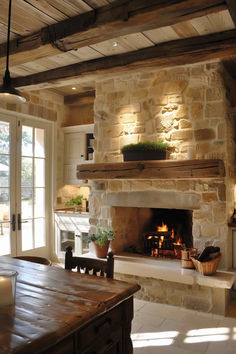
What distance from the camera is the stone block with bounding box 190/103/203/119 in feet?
11.1

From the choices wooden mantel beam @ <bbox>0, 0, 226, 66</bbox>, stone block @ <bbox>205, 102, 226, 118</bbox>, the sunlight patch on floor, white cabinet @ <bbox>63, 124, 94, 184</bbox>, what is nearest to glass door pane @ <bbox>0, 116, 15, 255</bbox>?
white cabinet @ <bbox>63, 124, 94, 184</bbox>

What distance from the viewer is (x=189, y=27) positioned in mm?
2570

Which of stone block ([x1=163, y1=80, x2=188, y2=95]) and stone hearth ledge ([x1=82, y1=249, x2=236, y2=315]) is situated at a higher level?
stone block ([x1=163, y1=80, x2=188, y2=95])

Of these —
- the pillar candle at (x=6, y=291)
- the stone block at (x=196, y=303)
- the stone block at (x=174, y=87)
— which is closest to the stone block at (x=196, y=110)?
the stone block at (x=174, y=87)

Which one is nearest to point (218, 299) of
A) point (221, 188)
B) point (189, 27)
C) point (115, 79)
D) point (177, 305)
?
point (177, 305)

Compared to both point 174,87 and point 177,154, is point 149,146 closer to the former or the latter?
point 177,154

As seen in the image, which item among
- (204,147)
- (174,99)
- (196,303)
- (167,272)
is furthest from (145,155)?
(196,303)

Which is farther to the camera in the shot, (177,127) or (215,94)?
(177,127)

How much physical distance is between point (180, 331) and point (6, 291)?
1890mm

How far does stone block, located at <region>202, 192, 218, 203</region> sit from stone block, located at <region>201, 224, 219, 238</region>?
0.26m

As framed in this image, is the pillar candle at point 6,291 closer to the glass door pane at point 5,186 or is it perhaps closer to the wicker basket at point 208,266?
the wicker basket at point 208,266

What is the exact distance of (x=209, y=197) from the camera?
10.8 feet

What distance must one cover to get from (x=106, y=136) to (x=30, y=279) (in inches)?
96.5

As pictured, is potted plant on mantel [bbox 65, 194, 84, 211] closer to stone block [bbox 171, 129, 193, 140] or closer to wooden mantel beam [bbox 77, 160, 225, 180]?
wooden mantel beam [bbox 77, 160, 225, 180]
